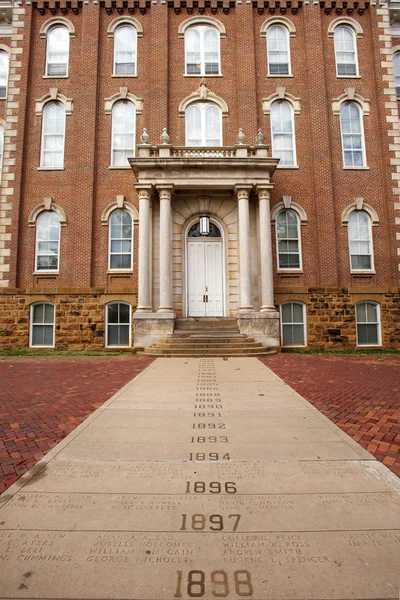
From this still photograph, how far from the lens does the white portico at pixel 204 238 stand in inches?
478

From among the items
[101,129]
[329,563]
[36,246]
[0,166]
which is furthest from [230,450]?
[0,166]

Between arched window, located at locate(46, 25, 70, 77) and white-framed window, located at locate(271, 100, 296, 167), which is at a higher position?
arched window, located at locate(46, 25, 70, 77)

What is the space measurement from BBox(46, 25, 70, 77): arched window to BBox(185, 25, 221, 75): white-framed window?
5675 millimetres

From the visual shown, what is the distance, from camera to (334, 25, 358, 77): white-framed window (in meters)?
15.3

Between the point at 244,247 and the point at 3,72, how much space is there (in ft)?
47.7

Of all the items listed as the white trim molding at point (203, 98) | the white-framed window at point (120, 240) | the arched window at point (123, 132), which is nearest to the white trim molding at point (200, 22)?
the white trim molding at point (203, 98)

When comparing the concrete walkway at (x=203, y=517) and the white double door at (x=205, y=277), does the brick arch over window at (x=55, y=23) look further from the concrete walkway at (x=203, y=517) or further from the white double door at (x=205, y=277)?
the concrete walkway at (x=203, y=517)

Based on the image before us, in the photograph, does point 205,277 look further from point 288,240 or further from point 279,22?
point 279,22

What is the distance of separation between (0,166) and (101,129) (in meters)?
4.90

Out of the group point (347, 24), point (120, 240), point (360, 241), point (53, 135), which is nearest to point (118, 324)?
point (120, 240)

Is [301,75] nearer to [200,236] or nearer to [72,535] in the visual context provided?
[200,236]

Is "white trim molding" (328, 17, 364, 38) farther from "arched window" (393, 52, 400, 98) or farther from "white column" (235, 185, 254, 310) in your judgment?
"white column" (235, 185, 254, 310)

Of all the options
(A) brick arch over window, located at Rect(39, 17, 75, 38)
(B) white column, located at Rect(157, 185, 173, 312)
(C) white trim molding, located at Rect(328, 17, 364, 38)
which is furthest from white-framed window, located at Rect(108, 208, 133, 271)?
(C) white trim molding, located at Rect(328, 17, 364, 38)

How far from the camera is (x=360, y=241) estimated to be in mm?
14203
